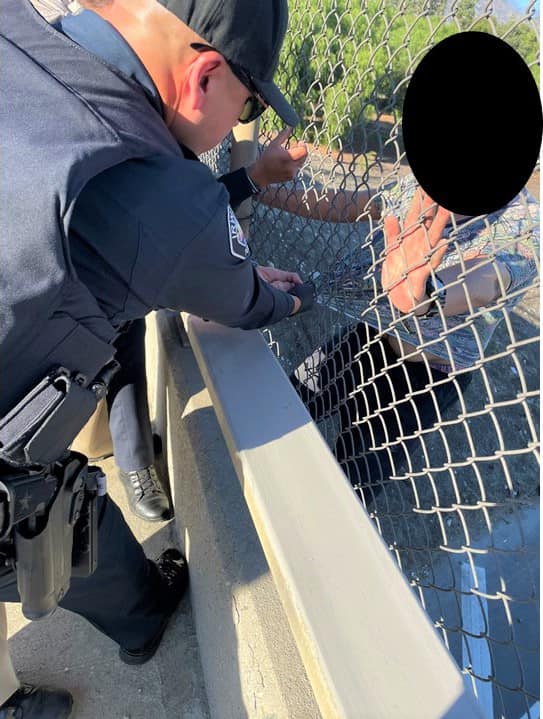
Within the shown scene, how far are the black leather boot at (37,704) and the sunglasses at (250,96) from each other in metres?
1.80

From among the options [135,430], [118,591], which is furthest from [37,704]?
[135,430]

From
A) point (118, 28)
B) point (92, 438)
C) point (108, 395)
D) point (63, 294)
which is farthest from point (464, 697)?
point (92, 438)

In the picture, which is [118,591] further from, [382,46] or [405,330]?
[382,46]

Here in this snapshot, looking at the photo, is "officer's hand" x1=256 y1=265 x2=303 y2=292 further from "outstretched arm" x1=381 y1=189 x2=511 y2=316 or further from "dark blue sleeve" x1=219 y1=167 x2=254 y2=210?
"outstretched arm" x1=381 y1=189 x2=511 y2=316

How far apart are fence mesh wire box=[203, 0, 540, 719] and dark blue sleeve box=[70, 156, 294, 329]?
0.43 metres

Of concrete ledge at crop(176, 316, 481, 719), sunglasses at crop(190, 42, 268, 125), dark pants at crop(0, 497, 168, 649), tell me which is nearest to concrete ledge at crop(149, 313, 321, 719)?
concrete ledge at crop(176, 316, 481, 719)

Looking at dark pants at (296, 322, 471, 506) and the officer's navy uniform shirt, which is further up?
the officer's navy uniform shirt

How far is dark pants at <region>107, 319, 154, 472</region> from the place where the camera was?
84.1 inches

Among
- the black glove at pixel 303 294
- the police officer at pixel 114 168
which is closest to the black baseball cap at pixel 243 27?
the police officer at pixel 114 168

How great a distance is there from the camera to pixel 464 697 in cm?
91

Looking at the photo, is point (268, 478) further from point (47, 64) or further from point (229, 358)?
point (47, 64)

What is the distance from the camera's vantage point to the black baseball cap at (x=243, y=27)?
109 centimetres

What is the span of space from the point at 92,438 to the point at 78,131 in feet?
5.65

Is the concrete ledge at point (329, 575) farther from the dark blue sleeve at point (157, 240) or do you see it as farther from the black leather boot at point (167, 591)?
the black leather boot at point (167, 591)
